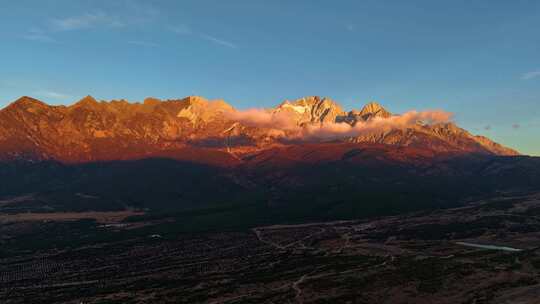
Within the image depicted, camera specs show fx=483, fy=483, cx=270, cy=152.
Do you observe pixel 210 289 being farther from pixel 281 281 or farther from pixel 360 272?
pixel 360 272

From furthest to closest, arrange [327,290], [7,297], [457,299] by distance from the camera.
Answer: [7,297], [327,290], [457,299]

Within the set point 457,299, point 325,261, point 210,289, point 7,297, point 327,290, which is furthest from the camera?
point 325,261

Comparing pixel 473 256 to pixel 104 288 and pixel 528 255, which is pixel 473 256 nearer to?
pixel 528 255

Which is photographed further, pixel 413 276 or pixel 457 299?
pixel 413 276

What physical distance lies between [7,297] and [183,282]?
62.4 meters

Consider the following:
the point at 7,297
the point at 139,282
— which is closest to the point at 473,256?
the point at 139,282

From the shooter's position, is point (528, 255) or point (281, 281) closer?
point (281, 281)

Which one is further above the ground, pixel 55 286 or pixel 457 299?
pixel 457 299

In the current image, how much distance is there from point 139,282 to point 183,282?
61.4 feet

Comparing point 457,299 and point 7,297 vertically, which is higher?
point 457,299

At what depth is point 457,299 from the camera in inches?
4847

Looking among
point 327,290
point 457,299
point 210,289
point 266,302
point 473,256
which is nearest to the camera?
point 457,299

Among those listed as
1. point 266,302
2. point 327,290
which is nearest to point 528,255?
point 327,290

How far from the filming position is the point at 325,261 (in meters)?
196
